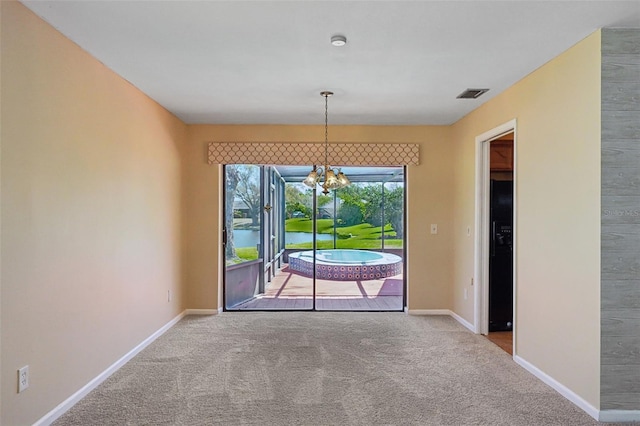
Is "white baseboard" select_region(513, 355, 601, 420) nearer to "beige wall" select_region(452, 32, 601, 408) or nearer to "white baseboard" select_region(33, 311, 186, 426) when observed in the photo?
"beige wall" select_region(452, 32, 601, 408)

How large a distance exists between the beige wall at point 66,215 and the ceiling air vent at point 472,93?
3046 mm

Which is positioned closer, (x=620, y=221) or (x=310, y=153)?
(x=620, y=221)

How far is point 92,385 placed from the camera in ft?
8.95

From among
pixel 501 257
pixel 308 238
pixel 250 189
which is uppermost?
pixel 250 189

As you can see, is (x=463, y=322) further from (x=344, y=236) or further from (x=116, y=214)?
(x=116, y=214)

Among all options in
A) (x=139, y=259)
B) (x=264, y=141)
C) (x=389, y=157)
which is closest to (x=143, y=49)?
(x=139, y=259)

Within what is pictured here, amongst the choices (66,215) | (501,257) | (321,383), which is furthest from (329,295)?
(66,215)

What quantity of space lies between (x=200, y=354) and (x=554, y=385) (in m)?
2.88

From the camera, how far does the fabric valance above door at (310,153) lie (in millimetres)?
4734

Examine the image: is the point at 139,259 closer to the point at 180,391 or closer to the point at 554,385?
the point at 180,391

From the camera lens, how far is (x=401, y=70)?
2945 mm

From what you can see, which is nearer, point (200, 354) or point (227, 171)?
point (200, 354)

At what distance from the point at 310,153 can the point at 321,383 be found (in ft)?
9.26

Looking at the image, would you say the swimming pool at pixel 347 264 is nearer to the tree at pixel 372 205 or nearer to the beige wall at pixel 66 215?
the tree at pixel 372 205
